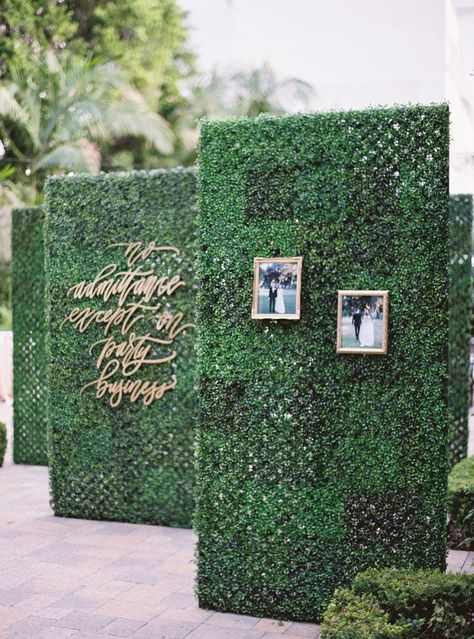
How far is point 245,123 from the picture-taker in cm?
463

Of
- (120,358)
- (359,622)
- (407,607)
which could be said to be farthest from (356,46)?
(359,622)

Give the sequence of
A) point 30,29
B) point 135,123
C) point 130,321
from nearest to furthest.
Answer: point 130,321
point 135,123
point 30,29

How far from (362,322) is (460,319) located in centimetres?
347

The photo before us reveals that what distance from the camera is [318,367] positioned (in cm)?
448

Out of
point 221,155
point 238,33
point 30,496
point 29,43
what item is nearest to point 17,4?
point 29,43

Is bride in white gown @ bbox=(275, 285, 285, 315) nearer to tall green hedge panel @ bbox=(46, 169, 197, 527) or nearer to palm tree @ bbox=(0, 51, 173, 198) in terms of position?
tall green hedge panel @ bbox=(46, 169, 197, 527)

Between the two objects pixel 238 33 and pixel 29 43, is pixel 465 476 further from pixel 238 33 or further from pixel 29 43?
pixel 29 43

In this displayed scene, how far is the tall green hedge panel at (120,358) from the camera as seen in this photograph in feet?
21.4

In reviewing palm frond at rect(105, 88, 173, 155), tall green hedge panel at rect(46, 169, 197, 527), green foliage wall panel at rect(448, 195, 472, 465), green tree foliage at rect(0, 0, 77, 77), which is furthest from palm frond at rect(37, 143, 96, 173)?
green foliage wall panel at rect(448, 195, 472, 465)

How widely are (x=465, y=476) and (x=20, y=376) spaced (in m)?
4.70

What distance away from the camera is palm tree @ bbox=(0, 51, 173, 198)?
1944cm

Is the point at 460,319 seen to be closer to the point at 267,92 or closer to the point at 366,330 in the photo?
the point at 366,330

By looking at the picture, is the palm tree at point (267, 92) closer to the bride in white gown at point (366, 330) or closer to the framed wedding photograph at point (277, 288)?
the framed wedding photograph at point (277, 288)

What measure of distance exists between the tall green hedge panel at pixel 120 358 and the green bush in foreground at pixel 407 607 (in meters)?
2.87
